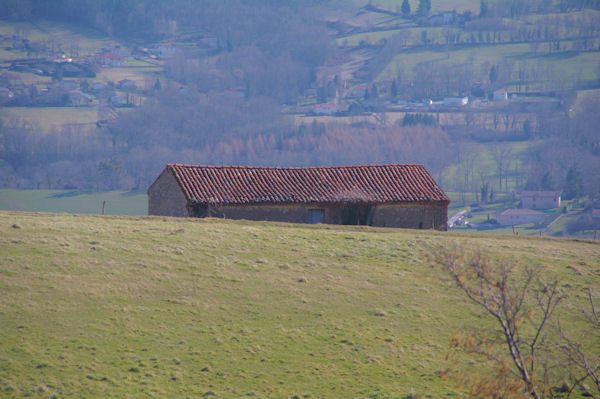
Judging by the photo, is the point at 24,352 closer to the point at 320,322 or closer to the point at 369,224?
the point at 320,322

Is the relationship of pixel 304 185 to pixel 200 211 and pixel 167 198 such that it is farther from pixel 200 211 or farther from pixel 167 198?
pixel 167 198

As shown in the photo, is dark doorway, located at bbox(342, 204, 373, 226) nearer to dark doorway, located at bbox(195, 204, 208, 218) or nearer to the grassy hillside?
the grassy hillside

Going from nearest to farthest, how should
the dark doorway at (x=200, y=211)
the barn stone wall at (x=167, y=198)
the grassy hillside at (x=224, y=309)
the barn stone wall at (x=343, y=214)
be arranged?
the grassy hillside at (x=224, y=309)
the dark doorway at (x=200, y=211)
the barn stone wall at (x=343, y=214)
the barn stone wall at (x=167, y=198)

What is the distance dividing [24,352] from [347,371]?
1005 centimetres

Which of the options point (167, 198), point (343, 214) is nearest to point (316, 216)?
point (343, 214)

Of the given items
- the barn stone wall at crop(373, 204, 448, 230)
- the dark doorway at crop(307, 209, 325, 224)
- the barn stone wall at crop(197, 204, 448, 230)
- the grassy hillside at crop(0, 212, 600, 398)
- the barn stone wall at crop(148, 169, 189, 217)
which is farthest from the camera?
the barn stone wall at crop(373, 204, 448, 230)

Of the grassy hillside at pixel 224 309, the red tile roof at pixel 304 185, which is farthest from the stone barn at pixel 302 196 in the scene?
the grassy hillside at pixel 224 309

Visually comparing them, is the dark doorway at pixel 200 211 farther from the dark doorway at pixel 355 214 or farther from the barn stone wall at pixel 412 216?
the barn stone wall at pixel 412 216

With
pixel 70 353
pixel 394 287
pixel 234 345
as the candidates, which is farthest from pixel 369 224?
pixel 70 353

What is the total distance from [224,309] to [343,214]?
19.2 meters

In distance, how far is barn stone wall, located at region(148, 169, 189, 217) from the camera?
45.7 m

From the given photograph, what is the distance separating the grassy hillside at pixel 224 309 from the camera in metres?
24.3

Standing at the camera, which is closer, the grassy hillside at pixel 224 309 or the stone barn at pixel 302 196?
the grassy hillside at pixel 224 309

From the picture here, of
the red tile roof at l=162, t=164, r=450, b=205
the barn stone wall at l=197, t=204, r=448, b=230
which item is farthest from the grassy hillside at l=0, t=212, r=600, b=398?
the red tile roof at l=162, t=164, r=450, b=205
